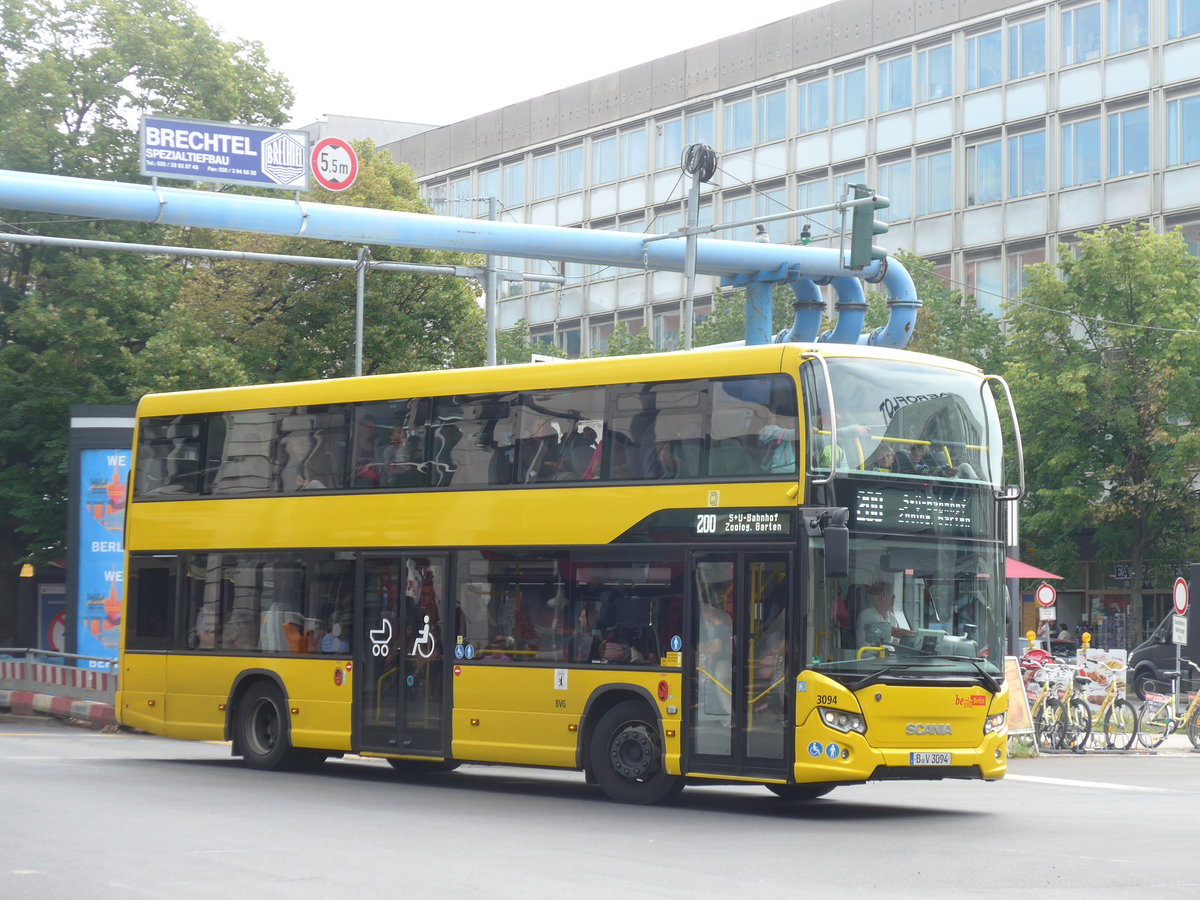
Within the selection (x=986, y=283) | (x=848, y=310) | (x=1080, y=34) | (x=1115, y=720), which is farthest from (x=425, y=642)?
(x=986, y=283)

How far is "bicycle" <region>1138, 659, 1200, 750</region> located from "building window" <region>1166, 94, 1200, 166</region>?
25.0 m

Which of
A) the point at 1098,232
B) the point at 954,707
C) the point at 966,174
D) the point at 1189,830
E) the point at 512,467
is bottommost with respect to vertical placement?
the point at 1189,830

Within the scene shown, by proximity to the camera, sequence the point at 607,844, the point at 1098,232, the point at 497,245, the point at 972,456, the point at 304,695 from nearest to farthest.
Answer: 1. the point at 607,844
2. the point at 972,456
3. the point at 304,695
4. the point at 497,245
5. the point at 1098,232

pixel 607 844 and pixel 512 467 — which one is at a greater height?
pixel 512 467

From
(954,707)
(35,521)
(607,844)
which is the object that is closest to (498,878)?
(607,844)

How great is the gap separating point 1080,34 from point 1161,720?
2954cm

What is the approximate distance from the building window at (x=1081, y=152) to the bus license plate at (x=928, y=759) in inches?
1535

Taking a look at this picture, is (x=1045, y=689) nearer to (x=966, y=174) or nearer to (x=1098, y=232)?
(x=1098, y=232)

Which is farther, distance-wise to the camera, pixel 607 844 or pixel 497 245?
pixel 497 245

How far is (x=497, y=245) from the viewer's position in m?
24.1

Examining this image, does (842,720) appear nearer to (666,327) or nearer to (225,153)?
(225,153)

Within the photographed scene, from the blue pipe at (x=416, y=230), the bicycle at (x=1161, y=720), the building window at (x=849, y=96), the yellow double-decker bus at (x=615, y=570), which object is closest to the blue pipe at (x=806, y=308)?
the blue pipe at (x=416, y=230)

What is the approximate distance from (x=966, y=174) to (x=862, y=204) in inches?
1327

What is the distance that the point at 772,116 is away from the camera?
198 feet
